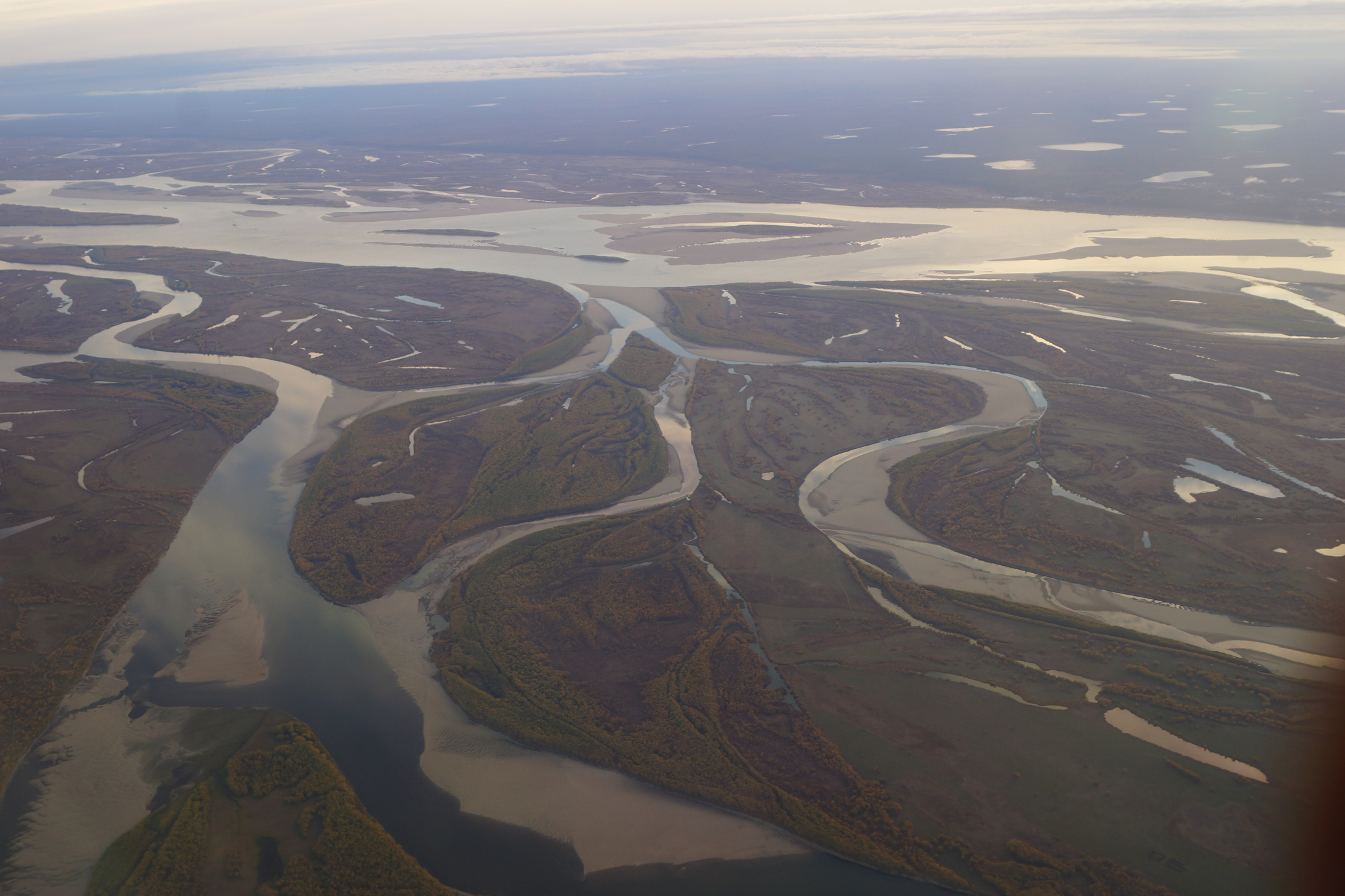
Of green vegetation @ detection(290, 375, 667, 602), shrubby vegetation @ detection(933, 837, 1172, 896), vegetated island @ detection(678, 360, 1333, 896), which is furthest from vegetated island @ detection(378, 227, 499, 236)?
shrubby vegetation @ detection(933, 837, 1172, 896)

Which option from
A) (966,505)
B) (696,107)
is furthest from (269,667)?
(696,107)

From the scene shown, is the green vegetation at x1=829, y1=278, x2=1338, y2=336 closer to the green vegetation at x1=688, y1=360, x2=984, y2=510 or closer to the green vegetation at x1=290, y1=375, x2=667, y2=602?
the green vegetation at x1=688, y1=360, x2=984, y2=510

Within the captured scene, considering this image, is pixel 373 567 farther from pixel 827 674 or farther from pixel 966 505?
pixel 966 505

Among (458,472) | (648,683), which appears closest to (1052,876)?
(648,683)

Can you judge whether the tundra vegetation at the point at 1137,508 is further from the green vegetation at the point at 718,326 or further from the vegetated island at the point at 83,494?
the vegetated island at the point at 83,494

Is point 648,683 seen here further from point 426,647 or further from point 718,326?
point 718,326

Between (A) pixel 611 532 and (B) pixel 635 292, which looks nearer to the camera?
(A) pixel 611 532
